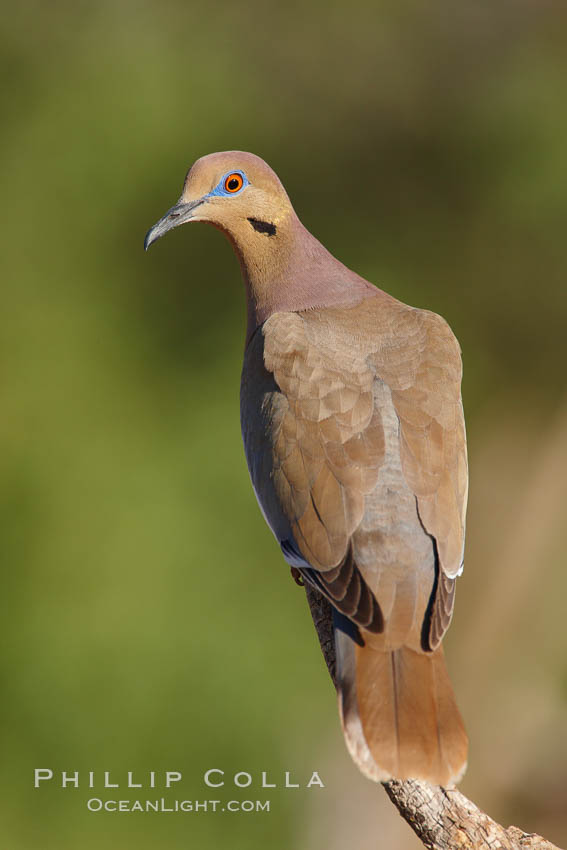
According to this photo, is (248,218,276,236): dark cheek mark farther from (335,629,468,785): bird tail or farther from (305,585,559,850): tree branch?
(305,585,559,850): tree branch

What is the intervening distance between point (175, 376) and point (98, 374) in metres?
0.55

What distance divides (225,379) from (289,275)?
3737 millimetres

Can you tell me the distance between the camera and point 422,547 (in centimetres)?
287

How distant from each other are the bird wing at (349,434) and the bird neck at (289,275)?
0.19m

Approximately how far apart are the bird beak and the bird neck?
0.20m

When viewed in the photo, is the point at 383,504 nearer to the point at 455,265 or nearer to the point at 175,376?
the point at 175,376

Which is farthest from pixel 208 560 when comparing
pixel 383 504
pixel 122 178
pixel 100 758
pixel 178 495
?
pixel 383 504

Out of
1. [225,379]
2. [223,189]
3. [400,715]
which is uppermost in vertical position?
[223,189]

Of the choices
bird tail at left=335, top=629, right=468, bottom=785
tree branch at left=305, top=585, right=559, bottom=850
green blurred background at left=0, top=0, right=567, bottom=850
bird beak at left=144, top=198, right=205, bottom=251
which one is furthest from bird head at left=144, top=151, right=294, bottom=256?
green blurred background at left=0, top=0, right=567, bottom=850

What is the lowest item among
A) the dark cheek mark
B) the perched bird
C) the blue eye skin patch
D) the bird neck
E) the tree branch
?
the tree branch

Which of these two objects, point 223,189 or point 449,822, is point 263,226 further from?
point 449,822

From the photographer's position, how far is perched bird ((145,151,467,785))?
2.64 meters

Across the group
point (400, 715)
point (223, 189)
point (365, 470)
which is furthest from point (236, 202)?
point (400, 715)

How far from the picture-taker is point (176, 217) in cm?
366
